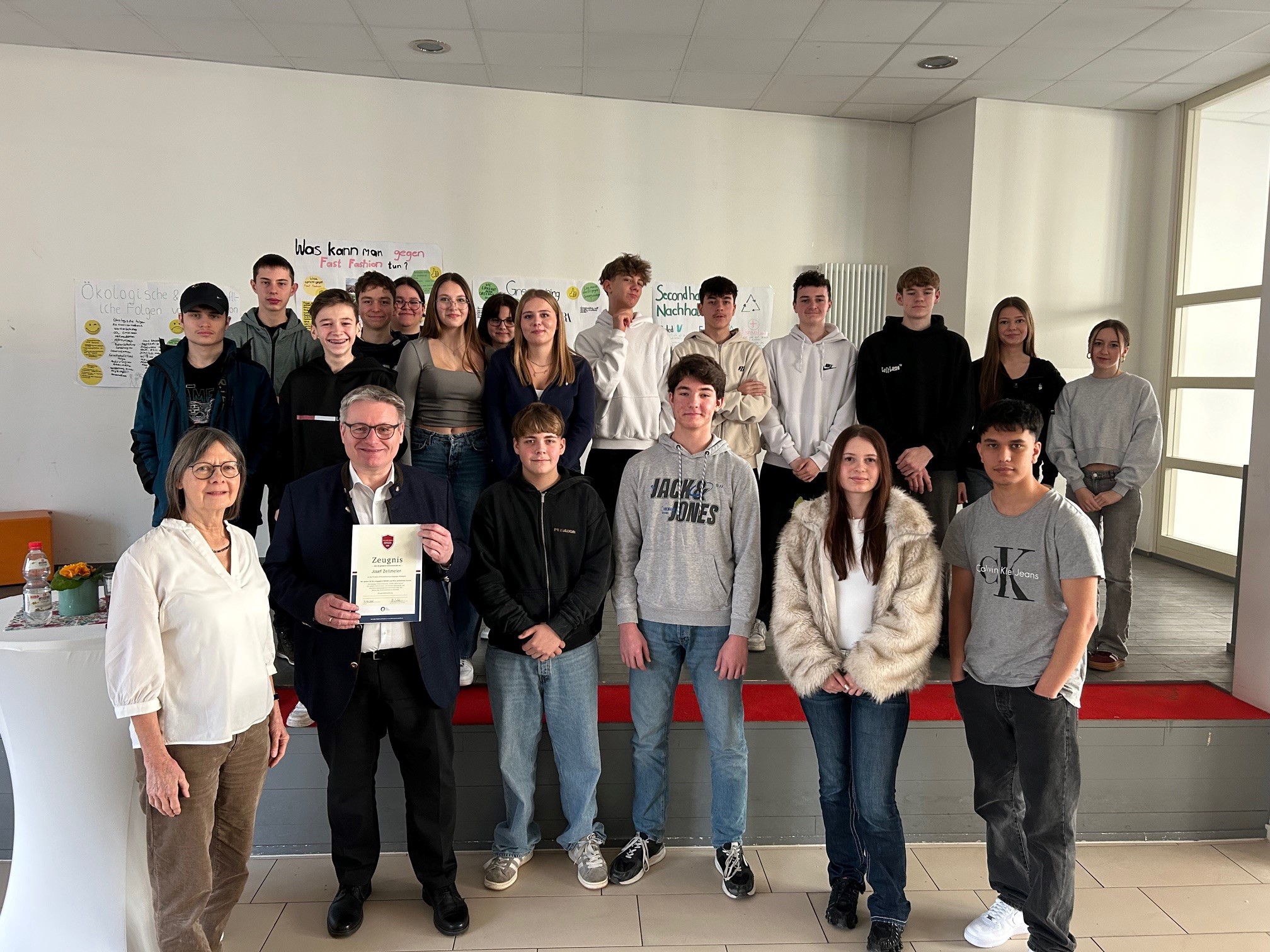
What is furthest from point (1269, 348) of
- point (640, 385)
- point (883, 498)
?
point (640, 385)

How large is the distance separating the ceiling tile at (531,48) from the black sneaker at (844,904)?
4.53 m

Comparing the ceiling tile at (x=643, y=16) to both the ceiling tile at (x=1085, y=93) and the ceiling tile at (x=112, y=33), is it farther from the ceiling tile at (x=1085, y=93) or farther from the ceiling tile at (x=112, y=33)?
the ceiling tile at (x=1085, y=93)

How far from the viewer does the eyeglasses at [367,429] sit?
232 centimetres

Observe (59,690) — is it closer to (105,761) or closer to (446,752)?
(105,761)

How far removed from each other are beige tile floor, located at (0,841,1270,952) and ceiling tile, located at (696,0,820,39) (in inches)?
162

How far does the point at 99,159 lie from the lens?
5188mm

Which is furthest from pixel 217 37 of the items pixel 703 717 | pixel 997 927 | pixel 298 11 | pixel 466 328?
pixel 997 927

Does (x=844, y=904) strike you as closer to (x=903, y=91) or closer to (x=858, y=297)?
(x=858, y=297)

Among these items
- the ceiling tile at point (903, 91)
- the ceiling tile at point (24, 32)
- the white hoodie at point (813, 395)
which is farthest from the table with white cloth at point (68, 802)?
the ceiling tile at point (903, 91)

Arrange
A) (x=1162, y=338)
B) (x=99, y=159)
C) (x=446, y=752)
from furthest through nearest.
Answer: (x=1162, y=338) < (x=99, y=159) < (x=446, y=752)

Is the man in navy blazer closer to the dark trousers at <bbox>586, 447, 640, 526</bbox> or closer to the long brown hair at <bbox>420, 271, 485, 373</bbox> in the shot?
the long brown hair at <bbox>420, 271, 485, 373</bbox>

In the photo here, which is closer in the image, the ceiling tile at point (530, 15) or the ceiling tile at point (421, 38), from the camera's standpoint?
the ceiling tile at point (530, 15)

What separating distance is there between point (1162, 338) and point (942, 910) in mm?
5276

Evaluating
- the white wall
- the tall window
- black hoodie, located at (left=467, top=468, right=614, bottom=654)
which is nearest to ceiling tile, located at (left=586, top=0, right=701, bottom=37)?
the white wall
